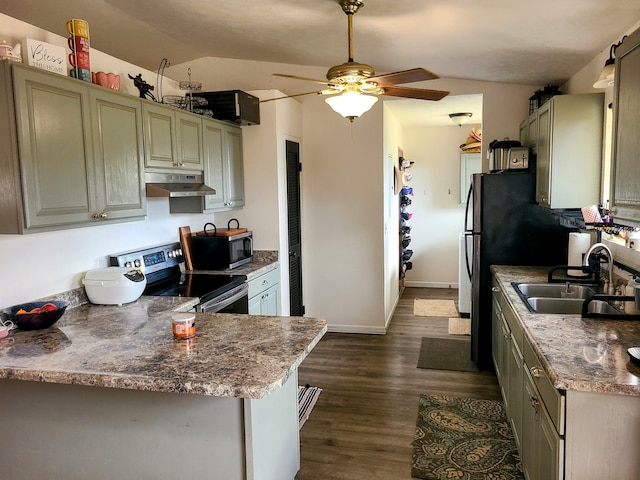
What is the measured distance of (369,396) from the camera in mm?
3621

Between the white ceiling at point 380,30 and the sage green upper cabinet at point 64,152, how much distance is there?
899 mm

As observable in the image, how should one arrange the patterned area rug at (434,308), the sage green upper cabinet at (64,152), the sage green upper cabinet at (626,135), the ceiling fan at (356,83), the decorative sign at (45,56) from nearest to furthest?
1. the sage green upper cabinet at (626,135)
2. the sage green upper cabinet at (64,152)
3. the decorative sign at (45,56)
4. the ceiling fan at (356,83)
5. the patterned area rug at (434,308)

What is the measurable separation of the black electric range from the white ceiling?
1.64m

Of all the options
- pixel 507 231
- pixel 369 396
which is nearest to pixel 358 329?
pixel 369 396

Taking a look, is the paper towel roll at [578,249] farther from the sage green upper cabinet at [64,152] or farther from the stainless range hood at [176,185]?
the sage green upper cabinet at [64,152]

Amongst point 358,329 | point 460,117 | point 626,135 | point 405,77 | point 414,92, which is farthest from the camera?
point 460,117

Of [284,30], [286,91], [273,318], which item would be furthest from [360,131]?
[273,318]

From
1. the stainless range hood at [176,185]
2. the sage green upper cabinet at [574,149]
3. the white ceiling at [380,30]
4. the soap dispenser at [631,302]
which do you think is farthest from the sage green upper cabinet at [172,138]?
the soap dispenser at [631,302]

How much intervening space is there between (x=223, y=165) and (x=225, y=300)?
1335 mm

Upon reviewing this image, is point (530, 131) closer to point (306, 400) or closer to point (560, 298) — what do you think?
point (560, 298)

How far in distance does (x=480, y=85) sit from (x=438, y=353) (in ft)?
8.56

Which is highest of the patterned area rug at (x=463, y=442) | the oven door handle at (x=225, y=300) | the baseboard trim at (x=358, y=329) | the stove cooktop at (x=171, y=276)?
the stove cooktop at (x=171, y=276)

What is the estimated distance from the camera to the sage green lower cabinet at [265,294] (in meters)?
3.83

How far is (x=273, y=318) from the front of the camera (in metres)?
2.43
